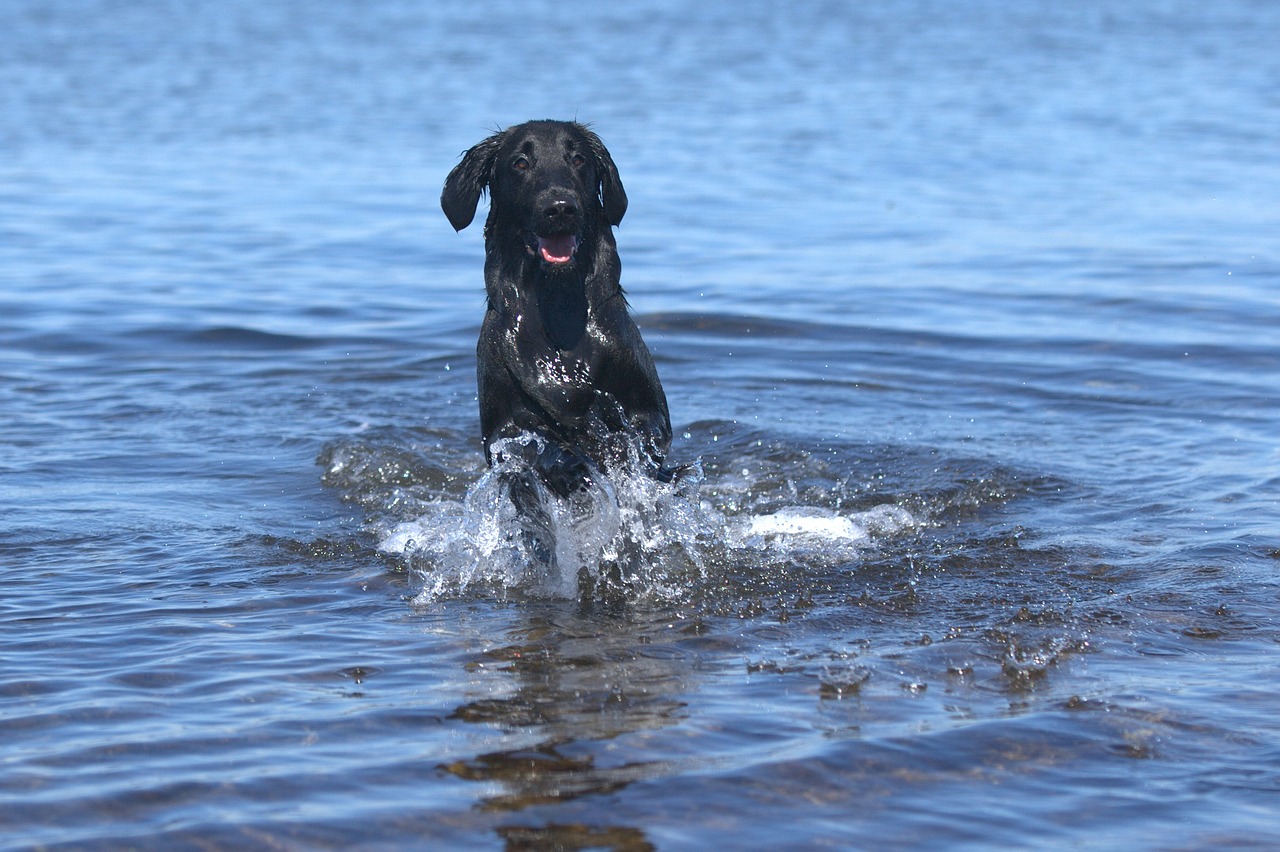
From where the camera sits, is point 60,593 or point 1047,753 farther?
point 60,593

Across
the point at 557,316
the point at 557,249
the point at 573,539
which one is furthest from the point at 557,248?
the point at 573,539

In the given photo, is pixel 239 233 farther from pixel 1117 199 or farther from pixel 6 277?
pixel 1117 199

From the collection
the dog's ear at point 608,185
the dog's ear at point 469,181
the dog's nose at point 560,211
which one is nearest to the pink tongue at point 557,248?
the dog's nose at point 560,211

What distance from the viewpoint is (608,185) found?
5.98 meters

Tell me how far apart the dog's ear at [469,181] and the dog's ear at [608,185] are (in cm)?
36

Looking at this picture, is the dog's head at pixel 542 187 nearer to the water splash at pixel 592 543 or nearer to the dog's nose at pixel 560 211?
the dog's nose at pixel 560 211

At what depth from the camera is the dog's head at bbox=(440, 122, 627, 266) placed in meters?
5.61

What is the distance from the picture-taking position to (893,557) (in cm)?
625

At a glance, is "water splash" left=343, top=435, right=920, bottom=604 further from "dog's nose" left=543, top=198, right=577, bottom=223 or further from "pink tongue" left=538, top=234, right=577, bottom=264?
"dog's nose" left=543, top=198, right=577, bottom=223

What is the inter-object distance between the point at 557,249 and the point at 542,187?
0.74 feet

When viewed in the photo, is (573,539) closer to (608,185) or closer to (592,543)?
(592,543)

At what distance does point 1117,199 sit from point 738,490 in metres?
9.56

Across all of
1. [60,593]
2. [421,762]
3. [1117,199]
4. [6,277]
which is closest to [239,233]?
[6,277]

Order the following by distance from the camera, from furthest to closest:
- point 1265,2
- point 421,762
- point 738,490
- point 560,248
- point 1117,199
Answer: point 1265,2 → point 1117,199 → point 738,490 → point 560,248 → point 421,762
